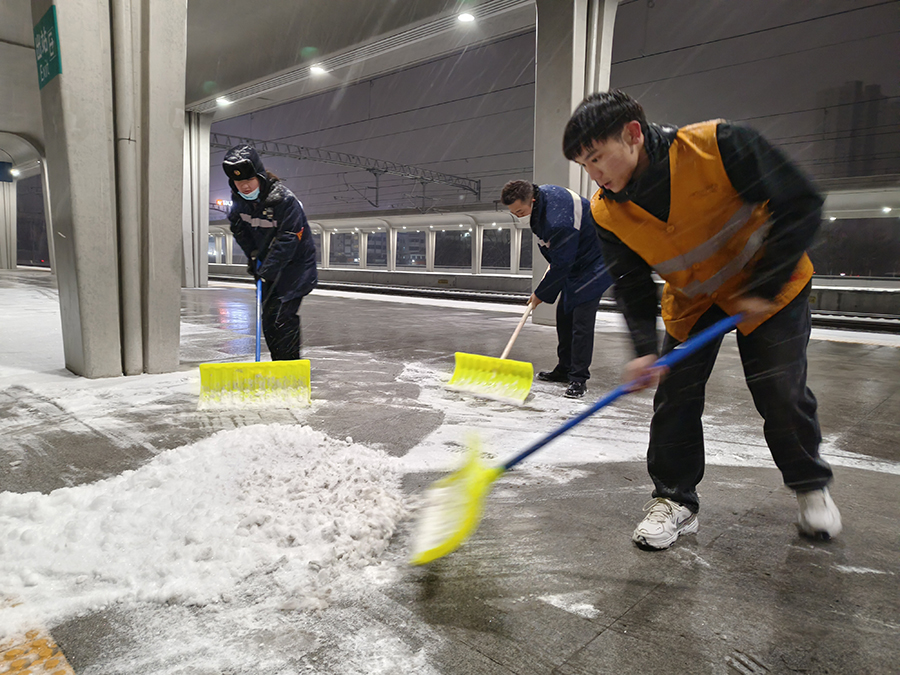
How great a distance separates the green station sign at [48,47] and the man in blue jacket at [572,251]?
320 cm

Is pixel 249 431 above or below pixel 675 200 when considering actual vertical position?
below

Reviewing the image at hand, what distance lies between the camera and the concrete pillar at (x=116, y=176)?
3828 mm

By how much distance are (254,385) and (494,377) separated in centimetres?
169

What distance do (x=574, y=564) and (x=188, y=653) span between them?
110 centimetres

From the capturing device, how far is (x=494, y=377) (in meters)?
4.10

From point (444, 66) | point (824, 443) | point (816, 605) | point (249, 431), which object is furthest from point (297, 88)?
point (816, 605)

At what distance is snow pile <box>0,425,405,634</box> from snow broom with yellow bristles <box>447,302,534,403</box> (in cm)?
172

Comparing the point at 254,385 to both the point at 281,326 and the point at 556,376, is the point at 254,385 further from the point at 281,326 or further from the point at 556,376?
the point at 556,376

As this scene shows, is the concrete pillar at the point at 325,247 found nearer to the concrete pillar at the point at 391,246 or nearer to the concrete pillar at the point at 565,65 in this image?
the concrete pillar at the point at 391,246

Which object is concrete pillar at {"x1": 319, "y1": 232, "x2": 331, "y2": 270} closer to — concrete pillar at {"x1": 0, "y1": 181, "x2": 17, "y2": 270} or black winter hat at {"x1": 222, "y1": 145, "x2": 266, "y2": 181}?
concrete pillar at {"x1": 0, "y1": 181, "x2": 17, "y2": 270}

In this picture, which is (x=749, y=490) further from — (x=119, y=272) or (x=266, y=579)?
(x=119, y=272)

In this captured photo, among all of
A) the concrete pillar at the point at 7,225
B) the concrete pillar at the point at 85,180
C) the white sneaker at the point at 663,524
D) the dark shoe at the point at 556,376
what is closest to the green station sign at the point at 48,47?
the concrete pillar at the point at 85,180

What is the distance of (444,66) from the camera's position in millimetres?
19672

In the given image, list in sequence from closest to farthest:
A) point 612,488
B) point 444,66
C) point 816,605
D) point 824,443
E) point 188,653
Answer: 1. point 188,653
2. point 816,605
3. point 612,488
4. point 824,443
5. point 444,66
